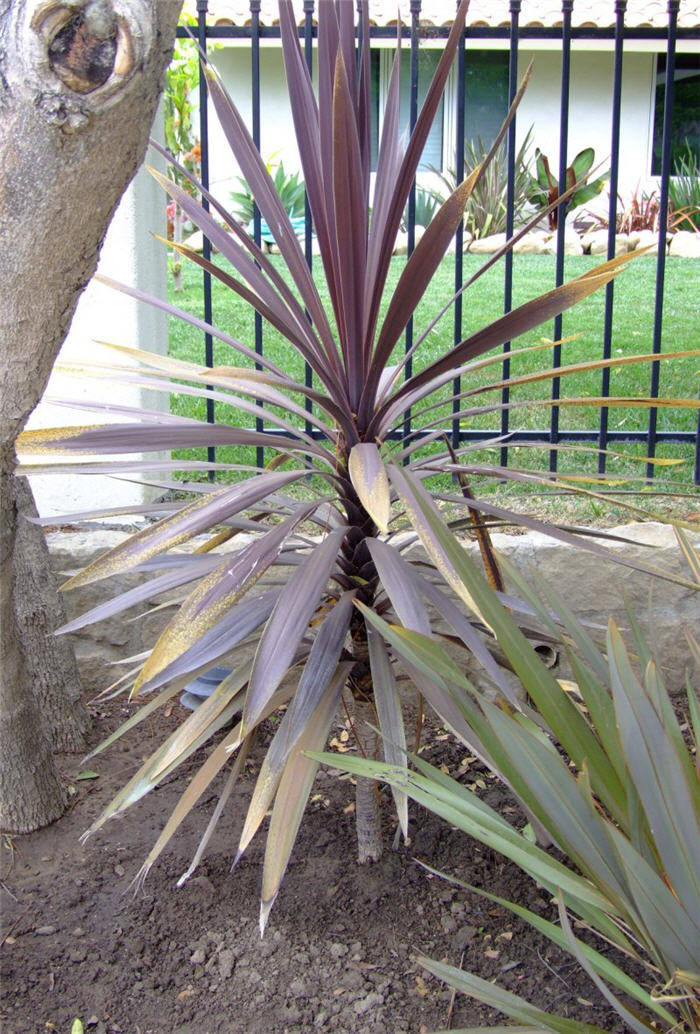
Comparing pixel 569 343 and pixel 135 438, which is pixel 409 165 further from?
pixel 569 343

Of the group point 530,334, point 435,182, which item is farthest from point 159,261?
point 435,182

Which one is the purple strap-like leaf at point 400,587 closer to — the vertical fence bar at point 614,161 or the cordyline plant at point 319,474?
the cordyline plant at point 319,474

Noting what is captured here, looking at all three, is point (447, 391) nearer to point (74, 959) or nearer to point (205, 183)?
point (205, 183)

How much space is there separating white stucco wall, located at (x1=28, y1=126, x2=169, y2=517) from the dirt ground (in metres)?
1.07

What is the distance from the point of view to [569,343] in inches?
240

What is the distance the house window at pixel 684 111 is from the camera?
13.4 metres

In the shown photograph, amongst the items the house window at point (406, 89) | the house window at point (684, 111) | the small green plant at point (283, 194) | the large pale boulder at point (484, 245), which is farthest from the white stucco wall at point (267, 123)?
the house window at point (684, 111)

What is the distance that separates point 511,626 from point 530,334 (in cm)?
473

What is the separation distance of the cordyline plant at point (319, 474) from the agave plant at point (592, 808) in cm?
14

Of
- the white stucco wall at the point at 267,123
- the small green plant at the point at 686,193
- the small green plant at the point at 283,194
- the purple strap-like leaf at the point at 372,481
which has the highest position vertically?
the white stucco wall at the point at 267,123

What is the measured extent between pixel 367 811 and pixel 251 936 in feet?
1.16

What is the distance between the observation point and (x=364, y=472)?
1.69 meters

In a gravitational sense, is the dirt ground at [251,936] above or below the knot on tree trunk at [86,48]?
below

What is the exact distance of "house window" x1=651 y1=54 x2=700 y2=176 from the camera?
1338 centimetres
